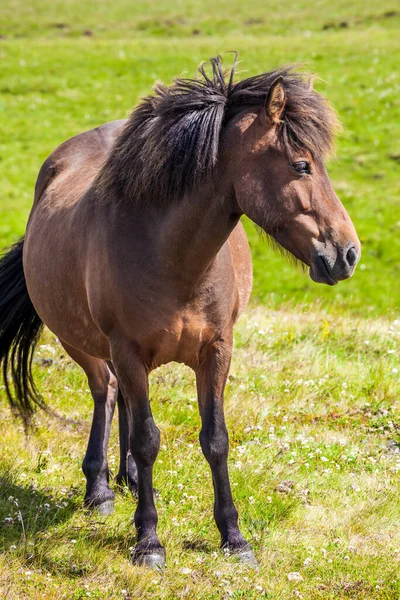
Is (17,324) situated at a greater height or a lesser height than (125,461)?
greater

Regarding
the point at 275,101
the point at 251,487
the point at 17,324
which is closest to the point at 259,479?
the point at 251,487

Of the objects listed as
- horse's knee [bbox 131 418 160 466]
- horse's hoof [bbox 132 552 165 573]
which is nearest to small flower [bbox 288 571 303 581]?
horse's hoof [bbox 132 552 165 573]

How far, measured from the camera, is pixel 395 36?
38094 mm

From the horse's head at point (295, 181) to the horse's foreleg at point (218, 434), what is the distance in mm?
1021

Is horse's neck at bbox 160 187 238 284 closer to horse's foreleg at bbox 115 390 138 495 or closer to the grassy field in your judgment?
the grassy field

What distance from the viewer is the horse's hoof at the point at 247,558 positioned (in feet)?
16.2

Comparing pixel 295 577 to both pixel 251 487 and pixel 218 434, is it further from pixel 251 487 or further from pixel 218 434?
pixel 251 487

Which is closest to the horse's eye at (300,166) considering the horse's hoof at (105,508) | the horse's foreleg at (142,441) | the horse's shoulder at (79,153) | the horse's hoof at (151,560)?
the horse's foreleg at (142,441)

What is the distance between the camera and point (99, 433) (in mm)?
6312

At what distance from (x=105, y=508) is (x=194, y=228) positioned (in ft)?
7.72

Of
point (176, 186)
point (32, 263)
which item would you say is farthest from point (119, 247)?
point (32, 263)

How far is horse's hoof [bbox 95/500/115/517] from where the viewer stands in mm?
5809

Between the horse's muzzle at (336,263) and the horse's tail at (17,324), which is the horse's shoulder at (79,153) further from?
the horse's muzzle at (336,263)

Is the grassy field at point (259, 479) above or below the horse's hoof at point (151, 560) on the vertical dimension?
below
